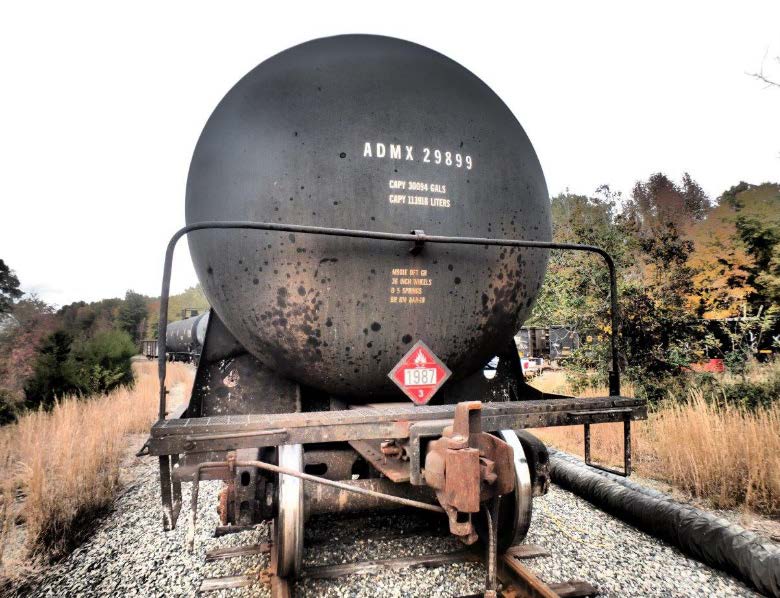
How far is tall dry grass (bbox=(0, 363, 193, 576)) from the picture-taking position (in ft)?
12.6

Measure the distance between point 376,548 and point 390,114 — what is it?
2975 millimetres

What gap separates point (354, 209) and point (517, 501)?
199 cm

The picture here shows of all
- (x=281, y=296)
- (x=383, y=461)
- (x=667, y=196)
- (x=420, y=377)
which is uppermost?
(x=667, y=196)

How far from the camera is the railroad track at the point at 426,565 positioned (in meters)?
2.73

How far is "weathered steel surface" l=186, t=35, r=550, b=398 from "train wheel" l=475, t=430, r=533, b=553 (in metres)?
0.59

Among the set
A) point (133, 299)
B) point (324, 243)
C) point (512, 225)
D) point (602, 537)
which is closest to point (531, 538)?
point (602, 537)

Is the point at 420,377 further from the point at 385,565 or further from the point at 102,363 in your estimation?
the point at 102,363

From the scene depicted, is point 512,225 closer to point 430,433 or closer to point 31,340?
point 430,433

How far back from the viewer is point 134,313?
191 feet

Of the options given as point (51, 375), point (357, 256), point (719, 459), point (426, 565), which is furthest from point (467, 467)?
point (51, 375)

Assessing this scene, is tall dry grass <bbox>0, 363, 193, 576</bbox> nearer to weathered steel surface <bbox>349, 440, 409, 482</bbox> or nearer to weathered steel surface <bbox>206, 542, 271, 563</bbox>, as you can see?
weathered steel surface <bbox>206, 542, 271, 563</bbox>

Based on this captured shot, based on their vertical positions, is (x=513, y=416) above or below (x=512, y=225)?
below

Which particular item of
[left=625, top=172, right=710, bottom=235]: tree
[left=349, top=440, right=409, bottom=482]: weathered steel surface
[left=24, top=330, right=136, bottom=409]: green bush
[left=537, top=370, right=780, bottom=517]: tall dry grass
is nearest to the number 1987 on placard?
[left=349, top=440, right=409, bottom=482]: weathered steel surface

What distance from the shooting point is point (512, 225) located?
2.67 m
